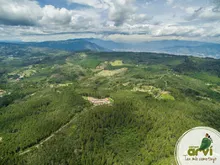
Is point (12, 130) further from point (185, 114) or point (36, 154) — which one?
point (185, 114)

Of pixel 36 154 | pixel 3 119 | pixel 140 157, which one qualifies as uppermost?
pixel 140 157

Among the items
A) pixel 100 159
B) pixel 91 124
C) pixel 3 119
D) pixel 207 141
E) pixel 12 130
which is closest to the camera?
pixel 207 141

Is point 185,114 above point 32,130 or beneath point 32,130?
above

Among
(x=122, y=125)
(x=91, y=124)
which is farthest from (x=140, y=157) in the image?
(x=91, y=124)

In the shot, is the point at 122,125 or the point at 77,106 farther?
the point at 77,106

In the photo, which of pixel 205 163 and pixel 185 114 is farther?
pixel 185 114

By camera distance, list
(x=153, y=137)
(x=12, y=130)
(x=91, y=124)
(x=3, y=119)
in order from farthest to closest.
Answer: (x=3, y=119) < (x=12, y=130) < (x=91, y=124) < (x=153, y=137)

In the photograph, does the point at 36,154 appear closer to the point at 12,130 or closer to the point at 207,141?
the point at 12,130

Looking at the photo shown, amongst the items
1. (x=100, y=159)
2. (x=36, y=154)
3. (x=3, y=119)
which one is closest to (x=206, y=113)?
(x=100, y=159)

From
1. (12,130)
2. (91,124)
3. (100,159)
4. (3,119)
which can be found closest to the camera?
(100,159)
